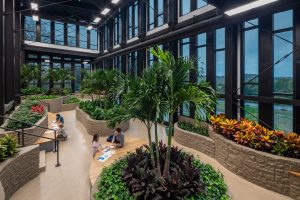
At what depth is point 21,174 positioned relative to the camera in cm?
486

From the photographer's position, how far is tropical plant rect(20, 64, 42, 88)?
16.3 metres

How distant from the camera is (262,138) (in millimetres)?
4996

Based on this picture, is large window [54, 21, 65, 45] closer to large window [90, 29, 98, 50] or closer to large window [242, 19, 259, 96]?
large window [90, 29, 98, 50]

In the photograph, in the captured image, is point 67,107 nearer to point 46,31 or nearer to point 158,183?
point 46,31

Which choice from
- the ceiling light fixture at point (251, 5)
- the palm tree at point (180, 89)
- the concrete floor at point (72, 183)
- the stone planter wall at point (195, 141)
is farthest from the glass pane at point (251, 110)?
the palm tree at point (180, 89)

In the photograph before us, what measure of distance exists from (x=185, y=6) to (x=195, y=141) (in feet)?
20.5

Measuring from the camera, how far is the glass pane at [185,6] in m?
9.37

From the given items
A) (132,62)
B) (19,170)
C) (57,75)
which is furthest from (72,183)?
(57,75)

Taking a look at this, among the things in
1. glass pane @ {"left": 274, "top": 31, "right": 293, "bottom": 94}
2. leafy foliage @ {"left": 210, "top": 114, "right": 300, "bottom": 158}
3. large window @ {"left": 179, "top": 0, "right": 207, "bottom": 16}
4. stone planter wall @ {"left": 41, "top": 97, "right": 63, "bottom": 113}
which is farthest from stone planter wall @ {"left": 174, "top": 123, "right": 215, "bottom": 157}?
stone planter wall @ {"left": 41, "top": 97, "right": 63, "bottom": 113}

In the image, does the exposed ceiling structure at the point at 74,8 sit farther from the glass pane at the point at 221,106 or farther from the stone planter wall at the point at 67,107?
the glass pane at the point at 221,106

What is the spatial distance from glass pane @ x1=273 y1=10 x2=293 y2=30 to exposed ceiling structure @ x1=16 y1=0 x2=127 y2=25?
404 inches

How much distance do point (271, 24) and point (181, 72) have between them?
4560mm

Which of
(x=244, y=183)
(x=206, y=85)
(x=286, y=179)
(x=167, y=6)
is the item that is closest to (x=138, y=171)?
(x=206, y=85)

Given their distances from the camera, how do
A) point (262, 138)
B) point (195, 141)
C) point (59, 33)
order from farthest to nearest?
1. point (59, 33)
2. point (195, 141)
3. point (262, 138)
